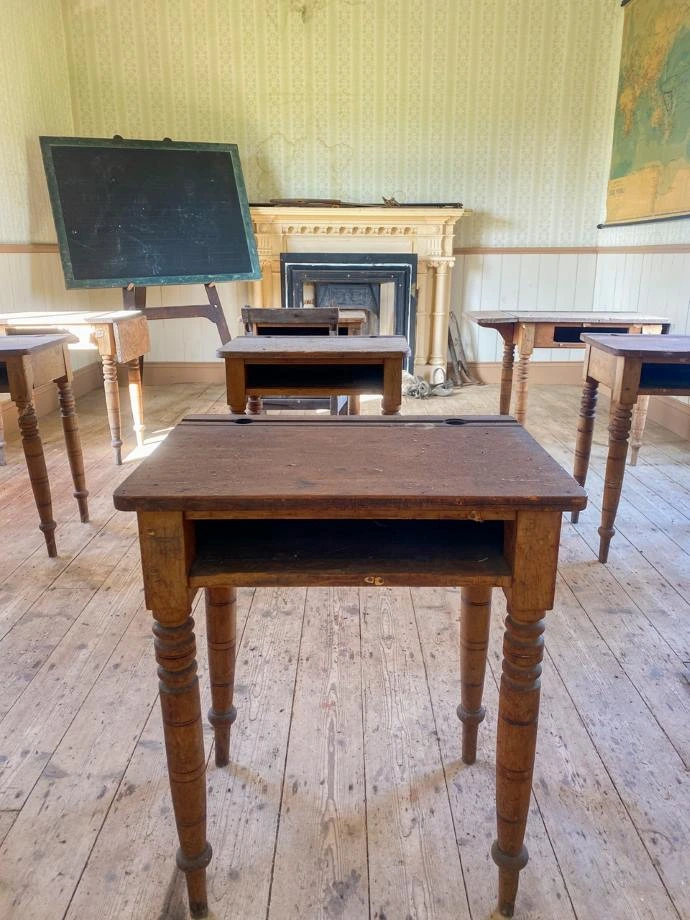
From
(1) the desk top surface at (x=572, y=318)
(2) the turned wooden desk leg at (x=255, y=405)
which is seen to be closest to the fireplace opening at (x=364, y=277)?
(1) the desk top surface at (x=572, y=318)

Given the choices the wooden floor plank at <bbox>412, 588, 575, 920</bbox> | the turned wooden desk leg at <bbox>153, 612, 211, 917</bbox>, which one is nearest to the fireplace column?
the wooden floor plank at <bbox>412, 588, 575, 920</bbox>

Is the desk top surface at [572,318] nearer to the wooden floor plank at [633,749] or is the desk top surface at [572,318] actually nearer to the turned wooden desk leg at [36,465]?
the wooden floor plank at [633,749]

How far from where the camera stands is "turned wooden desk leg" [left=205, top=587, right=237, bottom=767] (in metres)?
1.25

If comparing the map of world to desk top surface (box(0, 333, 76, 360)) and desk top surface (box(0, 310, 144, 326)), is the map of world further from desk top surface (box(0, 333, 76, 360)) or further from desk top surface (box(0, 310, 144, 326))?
desk top surface (box(0, 333, 76, 360))

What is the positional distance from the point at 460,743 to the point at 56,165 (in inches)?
157

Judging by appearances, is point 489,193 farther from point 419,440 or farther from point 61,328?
point 419,440

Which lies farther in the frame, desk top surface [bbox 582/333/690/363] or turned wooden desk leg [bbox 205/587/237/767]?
desk top surface [bbox 582/333/690/363]

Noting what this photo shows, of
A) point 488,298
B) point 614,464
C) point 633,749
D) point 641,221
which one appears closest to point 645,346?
point 614,464

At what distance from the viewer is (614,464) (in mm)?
2166

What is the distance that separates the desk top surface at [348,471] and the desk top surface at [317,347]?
0.90 metres

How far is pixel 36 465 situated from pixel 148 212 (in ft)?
8.77

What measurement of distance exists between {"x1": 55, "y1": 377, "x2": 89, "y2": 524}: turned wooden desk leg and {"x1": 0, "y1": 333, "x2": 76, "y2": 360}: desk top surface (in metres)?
0.16

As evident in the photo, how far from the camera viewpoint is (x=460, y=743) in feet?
4.68

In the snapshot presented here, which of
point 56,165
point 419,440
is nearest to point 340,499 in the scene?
point 419,440
